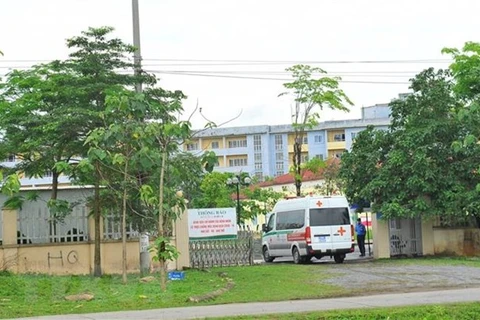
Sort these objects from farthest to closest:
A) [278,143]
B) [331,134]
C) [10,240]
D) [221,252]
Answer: [278,143]
[331,134]
[221,252]
[10,240]

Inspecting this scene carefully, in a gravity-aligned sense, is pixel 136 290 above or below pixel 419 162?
below

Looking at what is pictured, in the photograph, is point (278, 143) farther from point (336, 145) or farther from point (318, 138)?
point (336, 145)

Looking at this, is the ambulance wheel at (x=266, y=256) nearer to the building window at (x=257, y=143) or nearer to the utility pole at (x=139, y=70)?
the utility pole at (x=139, y=70)

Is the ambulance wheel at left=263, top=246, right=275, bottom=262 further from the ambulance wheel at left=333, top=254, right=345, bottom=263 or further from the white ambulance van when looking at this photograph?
the ambulance wheel at left=333, top=254, right=345, bottom=263

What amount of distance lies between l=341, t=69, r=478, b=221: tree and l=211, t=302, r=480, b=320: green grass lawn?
1294cm

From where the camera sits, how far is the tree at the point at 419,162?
2650cm

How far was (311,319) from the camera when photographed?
42.2 ft

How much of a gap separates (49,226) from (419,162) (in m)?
12.2

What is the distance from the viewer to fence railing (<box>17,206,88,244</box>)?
22750mm

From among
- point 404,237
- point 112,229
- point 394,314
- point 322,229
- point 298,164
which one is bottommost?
point 394,314

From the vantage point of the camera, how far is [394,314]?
13.1 m

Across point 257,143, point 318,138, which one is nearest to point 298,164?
point 318,138

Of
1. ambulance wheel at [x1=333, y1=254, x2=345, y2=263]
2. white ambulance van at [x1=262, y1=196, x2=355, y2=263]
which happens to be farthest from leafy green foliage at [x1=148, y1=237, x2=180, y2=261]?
ambulance wheel at [x1=333, y1=254, x2=345, y2=263]

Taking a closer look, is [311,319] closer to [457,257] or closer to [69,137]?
[69,137]
